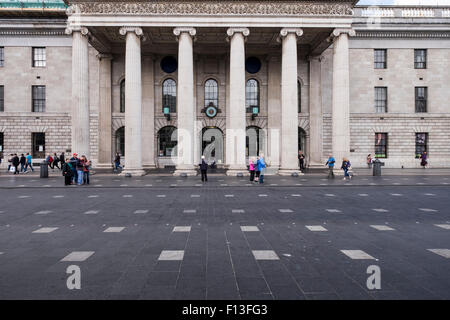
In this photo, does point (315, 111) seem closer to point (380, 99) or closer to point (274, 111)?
point (274, 111)

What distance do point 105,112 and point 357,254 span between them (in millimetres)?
29850

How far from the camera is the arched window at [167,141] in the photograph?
32.8m

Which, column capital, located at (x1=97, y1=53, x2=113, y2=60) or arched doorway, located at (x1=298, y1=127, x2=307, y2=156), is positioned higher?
column capital, located at (x1=97, y1=53, x2=113, y2=60)

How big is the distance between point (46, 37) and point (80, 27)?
10225 mm

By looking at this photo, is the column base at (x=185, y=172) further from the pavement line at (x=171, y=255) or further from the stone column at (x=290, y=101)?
the pavement line at (x=171, y=255)

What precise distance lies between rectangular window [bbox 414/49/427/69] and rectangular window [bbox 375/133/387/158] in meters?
7.88

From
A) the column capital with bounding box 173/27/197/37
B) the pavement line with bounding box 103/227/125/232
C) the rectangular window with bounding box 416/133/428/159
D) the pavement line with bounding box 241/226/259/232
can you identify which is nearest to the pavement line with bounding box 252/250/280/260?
the pavement line with bounding box 241/226/259/232

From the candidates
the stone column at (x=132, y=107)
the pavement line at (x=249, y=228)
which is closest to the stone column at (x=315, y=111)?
the stone column at (x=132, y=107)

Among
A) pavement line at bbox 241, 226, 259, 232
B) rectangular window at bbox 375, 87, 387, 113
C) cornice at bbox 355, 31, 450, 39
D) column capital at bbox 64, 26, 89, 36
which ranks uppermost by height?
cornice at bbox 355, 31, 450, 39

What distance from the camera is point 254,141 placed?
33.0m

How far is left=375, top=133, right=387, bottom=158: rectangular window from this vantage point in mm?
33594

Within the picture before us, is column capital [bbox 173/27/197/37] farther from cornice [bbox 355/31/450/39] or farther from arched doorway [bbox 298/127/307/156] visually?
cornice [bbox 355/31/450/39]

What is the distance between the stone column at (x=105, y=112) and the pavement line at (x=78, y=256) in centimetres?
2663
